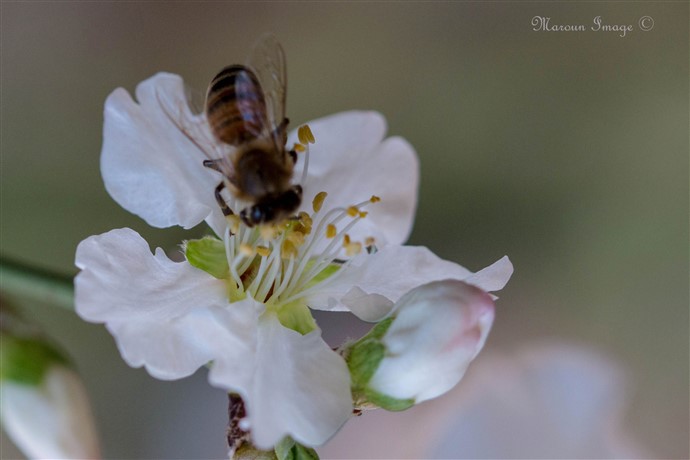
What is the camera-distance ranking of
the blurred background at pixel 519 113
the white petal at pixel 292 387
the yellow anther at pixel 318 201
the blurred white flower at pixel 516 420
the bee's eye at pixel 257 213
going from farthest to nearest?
the blurred background at pixel 519 113
the blurred white flower at pixel 516 420
the yellow anther at pixel 318 201
the bee's eye at pixel 257 213
the white petal at pixel 292 387

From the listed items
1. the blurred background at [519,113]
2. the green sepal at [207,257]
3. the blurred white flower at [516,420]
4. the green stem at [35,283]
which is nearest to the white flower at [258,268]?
the green sepal at [207,257]

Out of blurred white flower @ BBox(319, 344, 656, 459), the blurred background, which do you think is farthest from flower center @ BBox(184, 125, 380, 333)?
the blurred background

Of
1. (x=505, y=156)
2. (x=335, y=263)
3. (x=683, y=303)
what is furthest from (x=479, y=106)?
(x=335, y=263)

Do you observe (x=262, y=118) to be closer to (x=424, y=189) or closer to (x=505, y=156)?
(x=424, y=189)

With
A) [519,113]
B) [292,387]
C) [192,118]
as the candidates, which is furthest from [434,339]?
[519,113]

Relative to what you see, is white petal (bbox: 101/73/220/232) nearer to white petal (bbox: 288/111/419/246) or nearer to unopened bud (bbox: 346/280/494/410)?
white petal (bbox: 288/111/419/246)

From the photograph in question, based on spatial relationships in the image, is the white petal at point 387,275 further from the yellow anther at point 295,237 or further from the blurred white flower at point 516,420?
the blurred white flower at point 516,420
